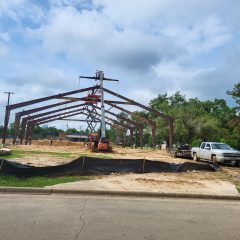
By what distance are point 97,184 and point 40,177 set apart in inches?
101

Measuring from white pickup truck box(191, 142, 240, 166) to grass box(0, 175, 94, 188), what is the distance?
1534 cm

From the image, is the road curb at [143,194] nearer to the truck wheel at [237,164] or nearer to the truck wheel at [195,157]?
the truck wheel at [237,164]

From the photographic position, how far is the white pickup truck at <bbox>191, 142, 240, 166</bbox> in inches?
1116

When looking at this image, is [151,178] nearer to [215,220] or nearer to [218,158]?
[215,220]

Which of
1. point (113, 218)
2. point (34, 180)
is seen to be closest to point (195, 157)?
point (34, 180)

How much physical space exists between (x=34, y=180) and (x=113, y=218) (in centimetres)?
649

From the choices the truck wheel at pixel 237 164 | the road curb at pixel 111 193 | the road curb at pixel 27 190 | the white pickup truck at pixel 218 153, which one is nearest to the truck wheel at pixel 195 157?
the white pickup truck at pixel 218 153

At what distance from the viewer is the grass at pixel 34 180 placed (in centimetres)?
1321

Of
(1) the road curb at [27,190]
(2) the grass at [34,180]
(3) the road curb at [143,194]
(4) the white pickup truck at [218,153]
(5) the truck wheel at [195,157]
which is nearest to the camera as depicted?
(1) the road curb at [27,190]

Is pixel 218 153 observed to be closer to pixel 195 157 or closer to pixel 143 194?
pixel 195 157

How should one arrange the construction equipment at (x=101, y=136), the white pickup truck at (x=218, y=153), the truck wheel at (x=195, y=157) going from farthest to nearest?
the construction equipment at (x=101, y=136) < the truck wheel at (x=195, y=157) < the white pickup truck at (x=218, y=153)

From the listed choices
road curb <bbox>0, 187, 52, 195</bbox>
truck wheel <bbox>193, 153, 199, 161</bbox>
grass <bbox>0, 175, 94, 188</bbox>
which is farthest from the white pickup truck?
road curb <bbox>0, 187, 52, 195</bbox>

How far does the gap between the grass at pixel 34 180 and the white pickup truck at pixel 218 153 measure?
15.3m

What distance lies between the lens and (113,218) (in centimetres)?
855
